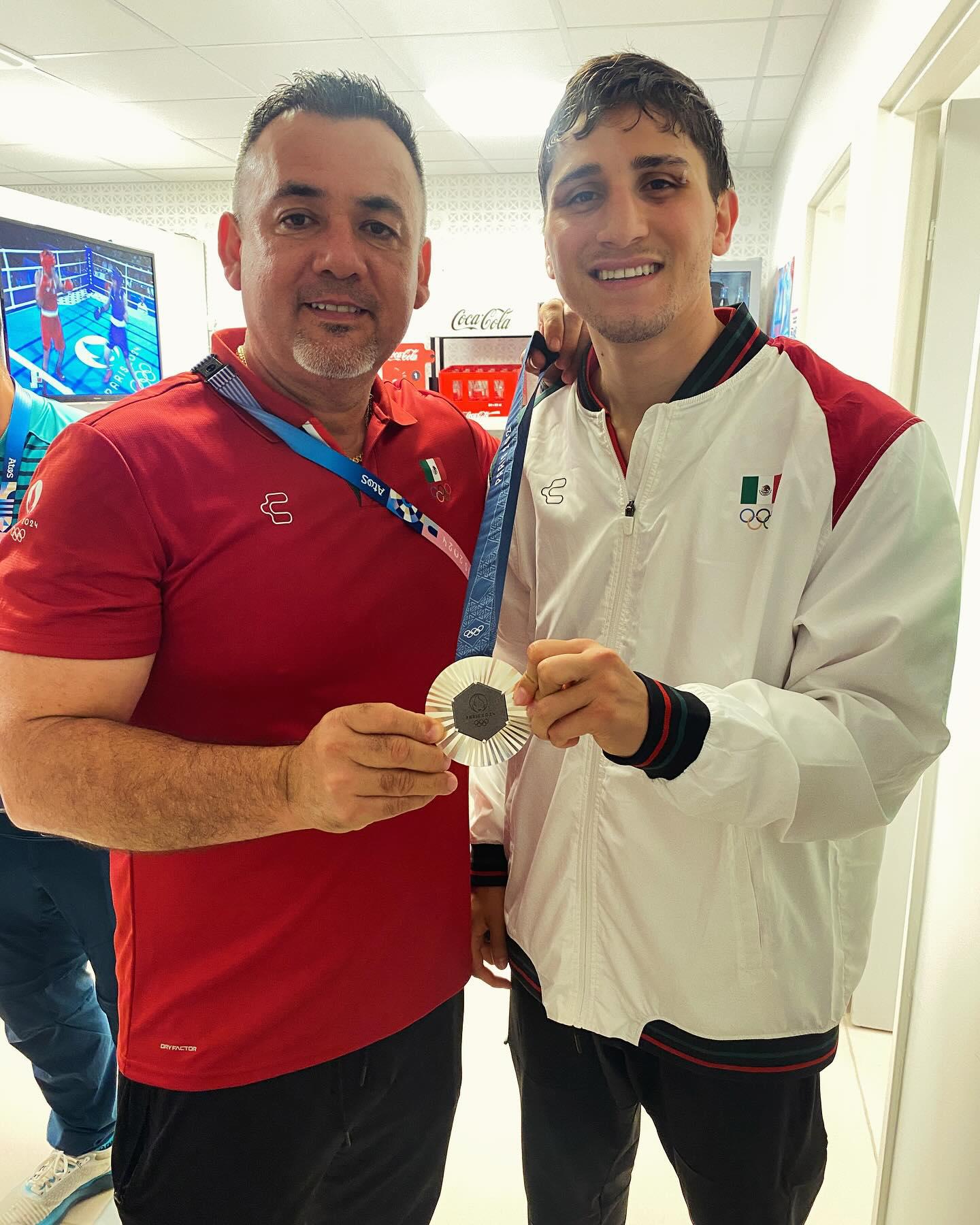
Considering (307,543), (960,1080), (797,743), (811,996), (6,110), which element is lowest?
(960,1080)

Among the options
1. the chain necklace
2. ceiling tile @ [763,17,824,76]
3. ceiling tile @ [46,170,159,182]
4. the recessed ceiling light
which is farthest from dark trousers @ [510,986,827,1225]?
ceiling tile @ [46,170,159,182]

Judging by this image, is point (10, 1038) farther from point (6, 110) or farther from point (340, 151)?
point (6, 110)

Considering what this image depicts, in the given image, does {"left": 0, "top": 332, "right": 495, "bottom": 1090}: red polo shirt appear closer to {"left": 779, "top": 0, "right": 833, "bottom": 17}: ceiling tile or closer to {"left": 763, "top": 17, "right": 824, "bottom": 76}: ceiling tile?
{"left": 779, "top": 0, "right": 833, "bottom": 17}: ceiling tile

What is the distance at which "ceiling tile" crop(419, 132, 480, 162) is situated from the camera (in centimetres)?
527

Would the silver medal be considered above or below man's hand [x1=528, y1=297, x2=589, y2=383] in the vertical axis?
below

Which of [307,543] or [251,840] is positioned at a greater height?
[307,543]

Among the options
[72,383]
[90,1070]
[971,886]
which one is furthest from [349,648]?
[72,383]

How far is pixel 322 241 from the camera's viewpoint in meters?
1.18

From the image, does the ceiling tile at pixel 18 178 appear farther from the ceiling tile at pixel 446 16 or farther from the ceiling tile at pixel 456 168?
the ceiling tile at pixel 446 16

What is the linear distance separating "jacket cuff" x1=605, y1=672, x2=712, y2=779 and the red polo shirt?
418 mm

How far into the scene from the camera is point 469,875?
135cm

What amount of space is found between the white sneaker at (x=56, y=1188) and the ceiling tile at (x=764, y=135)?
18.5ft

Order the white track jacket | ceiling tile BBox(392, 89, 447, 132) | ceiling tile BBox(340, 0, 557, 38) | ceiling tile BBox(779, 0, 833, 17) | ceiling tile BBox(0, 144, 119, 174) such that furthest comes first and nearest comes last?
ceiling tile BBox(0, 144, 119, 174) < ceiling tile BBox(392, 89, 447, 132) < ceiling tile BBox(340, 0, 557, 38) < ceiling tile BBox(779, 0, 833, 17) < the white track jacket

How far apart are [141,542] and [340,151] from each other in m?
0.61
